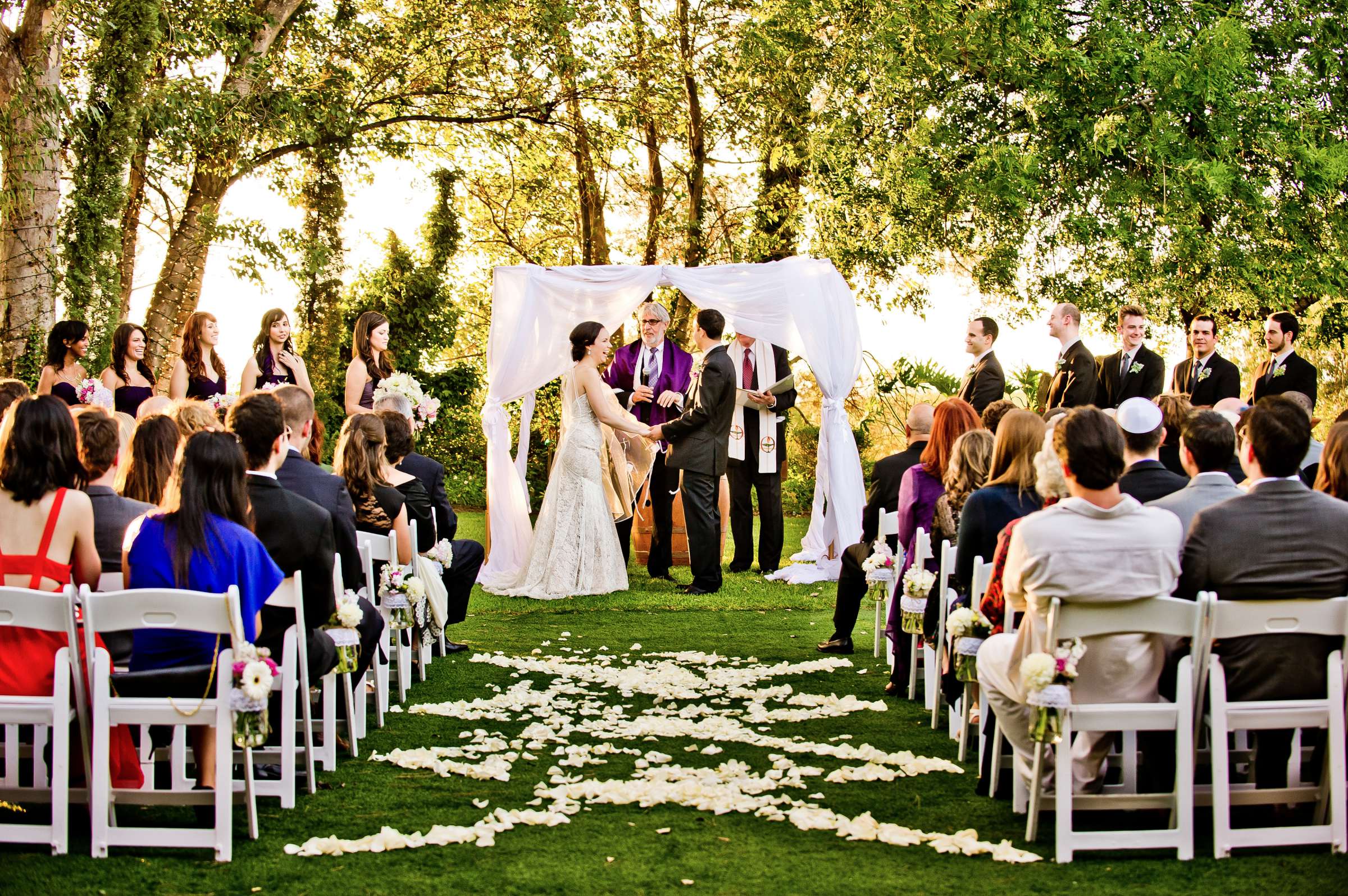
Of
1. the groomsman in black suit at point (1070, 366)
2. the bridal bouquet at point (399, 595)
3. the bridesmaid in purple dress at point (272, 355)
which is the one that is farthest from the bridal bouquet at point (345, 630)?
the groomsman in black suit at point (1070, 366)

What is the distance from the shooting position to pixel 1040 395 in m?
11.4

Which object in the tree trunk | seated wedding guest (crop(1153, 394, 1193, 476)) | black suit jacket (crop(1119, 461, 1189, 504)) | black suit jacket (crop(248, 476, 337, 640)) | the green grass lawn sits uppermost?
the tree trunk

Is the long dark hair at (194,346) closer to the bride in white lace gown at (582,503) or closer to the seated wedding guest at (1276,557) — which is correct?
the bride in white lace gown at (582,503)

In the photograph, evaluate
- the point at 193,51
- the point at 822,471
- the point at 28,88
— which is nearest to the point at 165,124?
the point at 193,51

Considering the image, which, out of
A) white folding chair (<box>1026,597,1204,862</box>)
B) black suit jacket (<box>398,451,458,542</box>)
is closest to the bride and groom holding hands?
black suit jacket (<box>398,451,458,542</box>)

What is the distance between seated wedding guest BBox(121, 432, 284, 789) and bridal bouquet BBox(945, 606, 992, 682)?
2292 millimetres

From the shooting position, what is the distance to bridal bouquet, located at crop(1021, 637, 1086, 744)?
3564 mm

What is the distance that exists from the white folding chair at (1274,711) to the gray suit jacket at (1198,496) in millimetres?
603

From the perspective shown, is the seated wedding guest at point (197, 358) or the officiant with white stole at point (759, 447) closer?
the seated wedding guest at point (197, 358)

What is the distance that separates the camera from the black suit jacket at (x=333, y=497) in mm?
4855

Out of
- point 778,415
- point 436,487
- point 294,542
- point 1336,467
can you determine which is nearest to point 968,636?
point 1336,467

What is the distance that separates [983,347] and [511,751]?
549 centimetres

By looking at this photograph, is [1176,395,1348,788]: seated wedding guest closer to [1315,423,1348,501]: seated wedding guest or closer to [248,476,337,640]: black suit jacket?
[1315,423,1348,501]: seated wedding guest

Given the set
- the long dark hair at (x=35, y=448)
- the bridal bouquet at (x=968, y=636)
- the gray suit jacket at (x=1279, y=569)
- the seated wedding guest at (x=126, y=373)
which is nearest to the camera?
the gray suit jacket at (x=1279, y=569)
